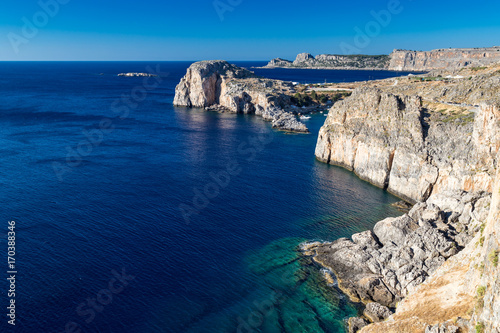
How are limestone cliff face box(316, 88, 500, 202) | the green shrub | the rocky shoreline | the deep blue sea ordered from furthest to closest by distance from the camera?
1. limestone cliff face box(316, 88, 500, 202)
2. the rocky shoreline
3. the deep blue sea
4. the green shrub

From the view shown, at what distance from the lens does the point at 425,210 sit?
4322 cm

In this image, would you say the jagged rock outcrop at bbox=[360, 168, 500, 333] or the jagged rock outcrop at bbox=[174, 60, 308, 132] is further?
the jagged rock outcrop at bbox=[174, 60, 308, 132]

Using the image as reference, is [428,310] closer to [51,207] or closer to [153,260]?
[153,260]

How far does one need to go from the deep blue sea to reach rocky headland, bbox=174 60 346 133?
4682 centimetres

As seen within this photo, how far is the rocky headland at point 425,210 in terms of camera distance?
26719mm

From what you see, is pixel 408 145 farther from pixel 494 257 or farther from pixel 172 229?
pixel 172 229


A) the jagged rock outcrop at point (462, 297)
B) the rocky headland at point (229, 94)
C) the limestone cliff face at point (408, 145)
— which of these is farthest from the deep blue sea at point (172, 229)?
the rocky headland at point (229, 94)

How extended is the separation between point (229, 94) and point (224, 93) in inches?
170

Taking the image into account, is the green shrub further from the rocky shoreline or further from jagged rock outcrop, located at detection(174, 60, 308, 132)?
jagged rock outcrop, located at detection(174, 60, 308, 132)

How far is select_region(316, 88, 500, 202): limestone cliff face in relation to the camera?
49094 millimetres

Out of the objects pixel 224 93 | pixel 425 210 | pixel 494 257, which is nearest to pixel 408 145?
pixel 425 210

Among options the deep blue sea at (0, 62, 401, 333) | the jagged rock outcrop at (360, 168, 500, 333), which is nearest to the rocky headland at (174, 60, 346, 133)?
the deep blue sea at (0, 62, 401, 333)

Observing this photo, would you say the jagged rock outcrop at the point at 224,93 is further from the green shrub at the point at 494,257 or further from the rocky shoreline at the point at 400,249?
the green shrub at the point at 494,257

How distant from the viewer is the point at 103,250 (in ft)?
137
